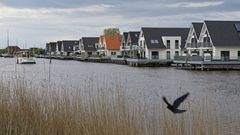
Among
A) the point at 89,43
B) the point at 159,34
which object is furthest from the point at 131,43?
the point at 89,43

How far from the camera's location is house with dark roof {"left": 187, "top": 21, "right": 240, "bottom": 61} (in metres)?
55.0

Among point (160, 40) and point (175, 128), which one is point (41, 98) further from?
point (160, 40)

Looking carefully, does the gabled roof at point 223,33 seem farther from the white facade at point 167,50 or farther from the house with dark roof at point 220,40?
the white facade at point 167,50

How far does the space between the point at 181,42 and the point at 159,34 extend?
4072 millimetres

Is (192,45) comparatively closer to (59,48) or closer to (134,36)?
(134,36)

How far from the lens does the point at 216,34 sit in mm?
56531

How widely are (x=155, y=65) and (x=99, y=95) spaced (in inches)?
2184

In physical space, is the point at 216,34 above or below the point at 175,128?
above

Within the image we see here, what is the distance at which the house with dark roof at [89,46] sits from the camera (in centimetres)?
11094

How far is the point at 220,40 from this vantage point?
5559cm

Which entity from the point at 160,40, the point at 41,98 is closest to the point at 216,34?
the point at 160,40

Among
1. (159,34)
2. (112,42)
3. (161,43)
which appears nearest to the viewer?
(161,43)

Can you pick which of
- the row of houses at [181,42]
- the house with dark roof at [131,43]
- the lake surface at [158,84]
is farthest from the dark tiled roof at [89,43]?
the lake surface at [158,84]

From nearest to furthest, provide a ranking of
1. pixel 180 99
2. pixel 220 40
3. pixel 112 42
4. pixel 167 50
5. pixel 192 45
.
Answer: pixel 180 99, pixel 220 40, pixel 192 45, pixel 167 50, pixel 112 42
